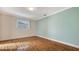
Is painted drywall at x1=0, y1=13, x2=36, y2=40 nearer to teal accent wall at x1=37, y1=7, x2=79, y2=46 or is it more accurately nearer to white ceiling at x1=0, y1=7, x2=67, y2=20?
white ceiling at x1=0, y1=7, x2=67, y2=20

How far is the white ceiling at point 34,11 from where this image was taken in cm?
166

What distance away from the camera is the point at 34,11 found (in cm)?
170

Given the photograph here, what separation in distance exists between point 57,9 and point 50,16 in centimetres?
18

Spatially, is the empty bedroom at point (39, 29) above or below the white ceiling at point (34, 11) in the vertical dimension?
below

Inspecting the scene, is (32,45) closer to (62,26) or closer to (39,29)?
(39,29)

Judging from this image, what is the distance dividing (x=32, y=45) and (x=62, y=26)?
0.64 meters

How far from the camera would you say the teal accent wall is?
1.62m

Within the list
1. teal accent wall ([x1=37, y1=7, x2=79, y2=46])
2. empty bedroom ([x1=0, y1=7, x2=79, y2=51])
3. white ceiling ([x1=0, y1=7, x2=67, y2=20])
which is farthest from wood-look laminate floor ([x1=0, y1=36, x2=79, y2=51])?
white ceiling ([x1=0, y1=7, x2=67, y2=20])

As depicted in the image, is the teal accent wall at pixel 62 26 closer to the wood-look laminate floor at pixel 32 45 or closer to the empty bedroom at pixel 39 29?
the empty bedroom at pixel 39 29

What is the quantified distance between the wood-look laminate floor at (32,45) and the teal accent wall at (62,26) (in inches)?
4.5

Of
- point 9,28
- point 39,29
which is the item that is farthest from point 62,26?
point 9,28

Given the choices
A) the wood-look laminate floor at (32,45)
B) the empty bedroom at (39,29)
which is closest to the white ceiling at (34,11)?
the empty bedroom at (39,29)
